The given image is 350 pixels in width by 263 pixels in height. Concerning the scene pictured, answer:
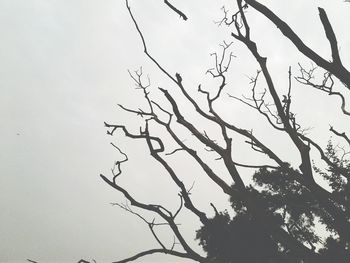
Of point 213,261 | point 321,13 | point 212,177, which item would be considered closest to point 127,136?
point 212,177

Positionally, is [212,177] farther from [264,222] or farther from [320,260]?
[320,260]

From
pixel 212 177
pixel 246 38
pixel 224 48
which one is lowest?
pixel 212 177

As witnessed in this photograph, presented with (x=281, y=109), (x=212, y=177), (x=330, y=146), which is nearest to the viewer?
(x=281, y=109)

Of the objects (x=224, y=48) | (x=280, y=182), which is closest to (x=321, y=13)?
(x=224, y=48)

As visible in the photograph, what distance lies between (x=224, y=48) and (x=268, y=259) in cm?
447

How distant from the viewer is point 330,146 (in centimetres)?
1559

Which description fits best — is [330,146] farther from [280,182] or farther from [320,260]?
[320,260]

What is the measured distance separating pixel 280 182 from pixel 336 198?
1213 cm

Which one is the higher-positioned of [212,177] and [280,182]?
[280,182]

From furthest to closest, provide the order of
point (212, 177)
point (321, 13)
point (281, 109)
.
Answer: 1. point (212, 177)
2. point (281, 109)
3. point (321, 13)

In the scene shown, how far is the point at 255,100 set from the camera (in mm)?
7375

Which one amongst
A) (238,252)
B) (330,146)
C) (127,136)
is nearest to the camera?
(238,252)

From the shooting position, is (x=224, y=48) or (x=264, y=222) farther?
(x=224, y=48)

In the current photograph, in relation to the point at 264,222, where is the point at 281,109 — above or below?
above
